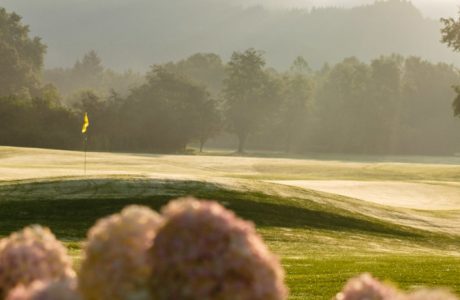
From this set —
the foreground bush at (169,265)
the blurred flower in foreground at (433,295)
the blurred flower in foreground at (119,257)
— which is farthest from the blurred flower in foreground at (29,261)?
the blurred flower in foreground at (433,295)

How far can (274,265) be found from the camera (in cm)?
227

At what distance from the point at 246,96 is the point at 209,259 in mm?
126407

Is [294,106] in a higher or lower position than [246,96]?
lower

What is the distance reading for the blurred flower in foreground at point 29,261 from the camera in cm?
253

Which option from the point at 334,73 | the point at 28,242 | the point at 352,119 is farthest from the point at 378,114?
the point at 28,242

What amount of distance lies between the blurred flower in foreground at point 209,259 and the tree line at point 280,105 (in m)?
101

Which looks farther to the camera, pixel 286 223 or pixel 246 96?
pixel 246 96

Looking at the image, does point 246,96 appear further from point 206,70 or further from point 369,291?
point 369,291

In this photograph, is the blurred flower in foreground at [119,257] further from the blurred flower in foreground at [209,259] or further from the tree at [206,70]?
the tree at [206,70]

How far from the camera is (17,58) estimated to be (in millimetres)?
131750

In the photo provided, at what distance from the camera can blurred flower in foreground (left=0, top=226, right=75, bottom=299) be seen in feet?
8.29

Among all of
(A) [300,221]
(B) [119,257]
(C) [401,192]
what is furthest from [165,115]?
(B) [119,257]

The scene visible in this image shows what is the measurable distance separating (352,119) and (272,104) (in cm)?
1409

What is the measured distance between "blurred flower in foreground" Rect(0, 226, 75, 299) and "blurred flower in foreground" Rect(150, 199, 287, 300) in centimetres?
46
